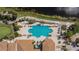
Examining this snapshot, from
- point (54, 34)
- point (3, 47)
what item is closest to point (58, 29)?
point (54, 34)

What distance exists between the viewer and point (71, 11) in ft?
22.5

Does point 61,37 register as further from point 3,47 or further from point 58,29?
point 3,47

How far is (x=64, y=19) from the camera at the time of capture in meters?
6.86

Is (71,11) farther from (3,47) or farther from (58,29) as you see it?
(3,47)

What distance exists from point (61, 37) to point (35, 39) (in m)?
0.22

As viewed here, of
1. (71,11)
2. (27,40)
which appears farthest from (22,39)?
(71,11)
